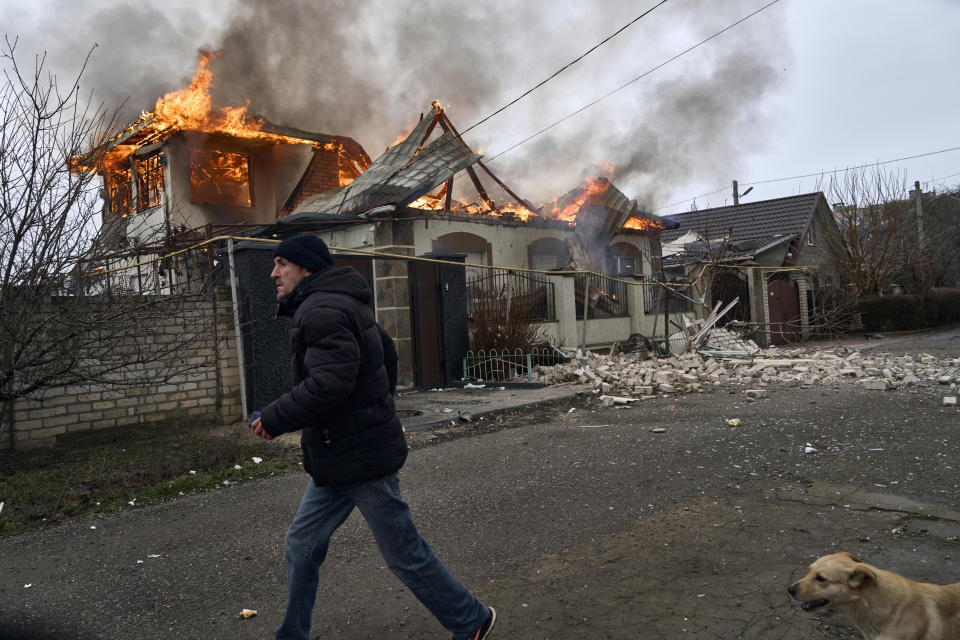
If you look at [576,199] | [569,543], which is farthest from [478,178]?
[569,543]

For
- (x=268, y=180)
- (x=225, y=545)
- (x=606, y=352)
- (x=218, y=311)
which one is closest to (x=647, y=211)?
(x=606, y=352)

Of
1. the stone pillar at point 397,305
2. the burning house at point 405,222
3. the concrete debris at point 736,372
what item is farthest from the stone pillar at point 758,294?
the stone pillar at point 397,305

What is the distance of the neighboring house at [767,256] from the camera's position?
785 inches

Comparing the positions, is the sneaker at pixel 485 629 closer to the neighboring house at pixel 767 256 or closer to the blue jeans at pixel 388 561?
the blue jeans at pixel 388 561

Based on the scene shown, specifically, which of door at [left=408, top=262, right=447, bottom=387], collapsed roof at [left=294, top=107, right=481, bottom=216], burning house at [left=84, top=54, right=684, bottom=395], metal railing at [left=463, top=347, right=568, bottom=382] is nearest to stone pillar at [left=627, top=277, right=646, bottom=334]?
burning house at [left=84, top=54, right=684, bottom=395]

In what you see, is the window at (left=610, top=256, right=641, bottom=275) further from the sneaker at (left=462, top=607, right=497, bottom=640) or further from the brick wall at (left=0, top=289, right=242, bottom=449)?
the sneaker at (left=462, top=607, right=497, bottom=640)

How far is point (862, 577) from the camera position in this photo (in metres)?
2.41

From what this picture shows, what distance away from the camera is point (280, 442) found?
278 inches

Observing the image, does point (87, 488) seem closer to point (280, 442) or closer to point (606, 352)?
point (280, 442)

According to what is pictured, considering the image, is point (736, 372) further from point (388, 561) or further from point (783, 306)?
point (783, 306)

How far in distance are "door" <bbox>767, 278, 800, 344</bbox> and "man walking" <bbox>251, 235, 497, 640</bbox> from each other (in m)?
19.1

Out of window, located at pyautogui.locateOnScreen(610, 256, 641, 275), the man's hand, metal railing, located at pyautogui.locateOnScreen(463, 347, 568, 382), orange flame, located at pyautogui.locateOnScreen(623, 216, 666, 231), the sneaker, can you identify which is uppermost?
orange flame, located at pyautogui.locateOnScreen(623, 216, 666, 231)

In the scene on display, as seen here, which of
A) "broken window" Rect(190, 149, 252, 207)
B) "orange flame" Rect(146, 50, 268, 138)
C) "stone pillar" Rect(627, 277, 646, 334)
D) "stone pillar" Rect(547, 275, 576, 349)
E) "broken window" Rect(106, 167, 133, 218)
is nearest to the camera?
"broken window" Rect(106, 167, 133, 218)

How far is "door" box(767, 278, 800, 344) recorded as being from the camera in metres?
20.3
